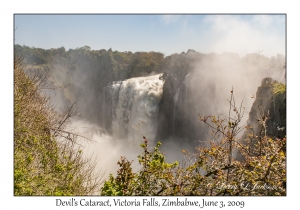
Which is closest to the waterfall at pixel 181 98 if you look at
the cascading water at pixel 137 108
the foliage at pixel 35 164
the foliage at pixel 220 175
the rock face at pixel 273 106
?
the cascading water at pixel 137 108

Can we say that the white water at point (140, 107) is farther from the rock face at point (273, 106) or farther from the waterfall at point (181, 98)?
the rock face at point (273, 106)

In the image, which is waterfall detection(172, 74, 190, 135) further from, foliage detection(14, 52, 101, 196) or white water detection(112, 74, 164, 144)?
foliage detection(14, 52, 101, 196)

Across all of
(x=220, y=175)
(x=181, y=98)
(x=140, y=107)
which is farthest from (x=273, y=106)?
(x=140, y=107)

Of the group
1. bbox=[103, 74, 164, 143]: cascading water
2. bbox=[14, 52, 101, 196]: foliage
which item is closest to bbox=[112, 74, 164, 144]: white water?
bbox=[103, 74, 164, 143]: cascading water

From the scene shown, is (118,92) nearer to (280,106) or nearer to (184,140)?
(184,140)

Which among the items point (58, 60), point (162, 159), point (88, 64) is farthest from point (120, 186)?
point (88, 64)

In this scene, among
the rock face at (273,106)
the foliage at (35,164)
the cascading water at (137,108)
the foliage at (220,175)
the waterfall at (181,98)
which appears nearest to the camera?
the foliage at (220,175)
